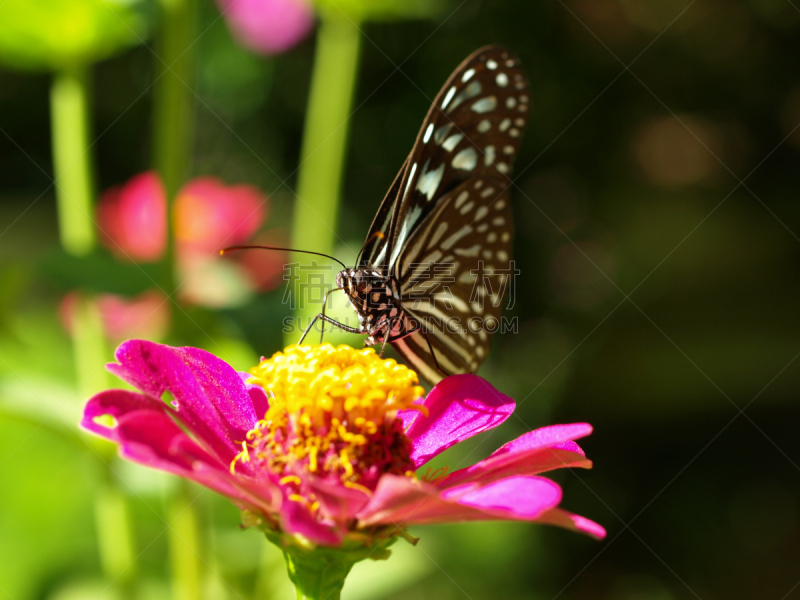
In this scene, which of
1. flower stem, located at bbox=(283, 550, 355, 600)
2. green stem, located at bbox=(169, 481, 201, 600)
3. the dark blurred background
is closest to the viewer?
flower stem, located at bbox=(283, 550, 355, 600)

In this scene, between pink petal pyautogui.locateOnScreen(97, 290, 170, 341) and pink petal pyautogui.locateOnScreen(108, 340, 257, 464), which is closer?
pink petal pyautogui.locateOnScreen(108, 340, 257, 464)

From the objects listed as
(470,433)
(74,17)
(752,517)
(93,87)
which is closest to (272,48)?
(74,17)

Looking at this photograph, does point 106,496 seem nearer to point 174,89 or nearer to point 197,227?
point 174,89

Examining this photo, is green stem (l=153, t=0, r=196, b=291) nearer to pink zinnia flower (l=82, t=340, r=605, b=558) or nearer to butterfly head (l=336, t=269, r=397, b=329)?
butterfly head (l=336, t=269, r=397, b=329)

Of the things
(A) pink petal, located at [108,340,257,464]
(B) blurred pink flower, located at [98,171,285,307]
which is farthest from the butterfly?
(B) blurred pink flower, located at [98,171,285,307]

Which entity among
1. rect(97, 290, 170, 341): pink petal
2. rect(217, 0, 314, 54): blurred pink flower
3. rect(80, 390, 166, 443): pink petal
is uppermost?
rect(217, 0, 314, 54): blurred pink flower

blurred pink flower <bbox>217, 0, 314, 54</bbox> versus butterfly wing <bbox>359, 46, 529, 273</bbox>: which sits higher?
blurred pink flower <bbox>217, 0, 314, 54</bbox>

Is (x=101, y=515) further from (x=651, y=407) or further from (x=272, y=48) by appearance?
(x=651, y=407)

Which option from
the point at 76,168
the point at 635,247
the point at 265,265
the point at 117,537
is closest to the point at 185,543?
the point at 117,537
